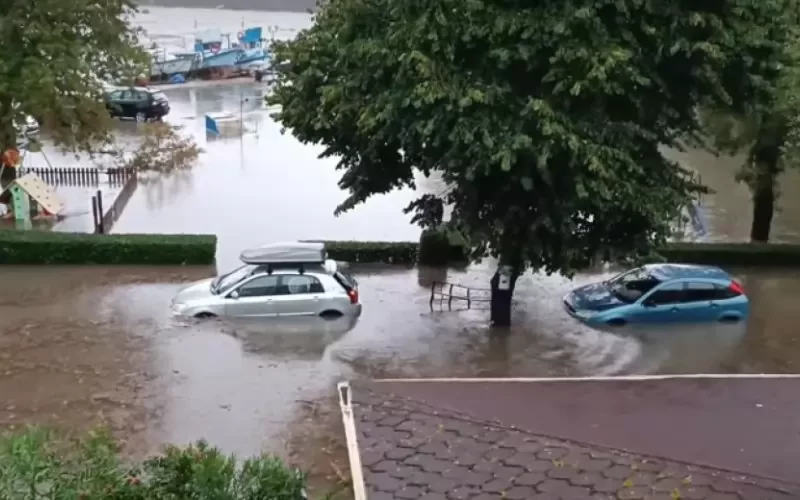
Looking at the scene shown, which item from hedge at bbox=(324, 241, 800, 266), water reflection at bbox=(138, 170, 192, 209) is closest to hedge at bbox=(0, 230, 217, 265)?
hedge at bbox=(324, 241, 800, 266)

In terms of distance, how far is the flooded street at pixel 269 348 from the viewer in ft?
47.9

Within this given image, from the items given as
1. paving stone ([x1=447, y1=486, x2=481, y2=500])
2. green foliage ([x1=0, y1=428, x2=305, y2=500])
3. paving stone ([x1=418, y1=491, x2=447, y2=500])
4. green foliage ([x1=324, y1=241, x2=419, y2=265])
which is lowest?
paving stone ([x1=418, y1=491, x2=447, y2=500])

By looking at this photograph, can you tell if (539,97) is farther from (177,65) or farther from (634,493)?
(177,65)

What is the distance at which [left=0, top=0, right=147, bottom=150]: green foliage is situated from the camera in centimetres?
2433

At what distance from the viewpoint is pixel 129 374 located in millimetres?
16172

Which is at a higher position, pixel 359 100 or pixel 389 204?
pixel 359 100

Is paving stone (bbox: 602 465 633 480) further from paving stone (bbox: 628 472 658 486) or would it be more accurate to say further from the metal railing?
the metal railing

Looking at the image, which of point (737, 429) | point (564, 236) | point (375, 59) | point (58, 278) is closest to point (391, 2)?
point (375, 59)

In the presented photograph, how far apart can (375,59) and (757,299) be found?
11.9 metres

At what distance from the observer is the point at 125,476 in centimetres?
745

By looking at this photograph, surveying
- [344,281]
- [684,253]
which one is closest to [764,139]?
[684,253]

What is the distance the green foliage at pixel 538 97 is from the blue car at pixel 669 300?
92.6 inches

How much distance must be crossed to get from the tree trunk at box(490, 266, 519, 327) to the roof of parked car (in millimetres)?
3240

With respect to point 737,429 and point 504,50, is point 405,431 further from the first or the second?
point 504,50
